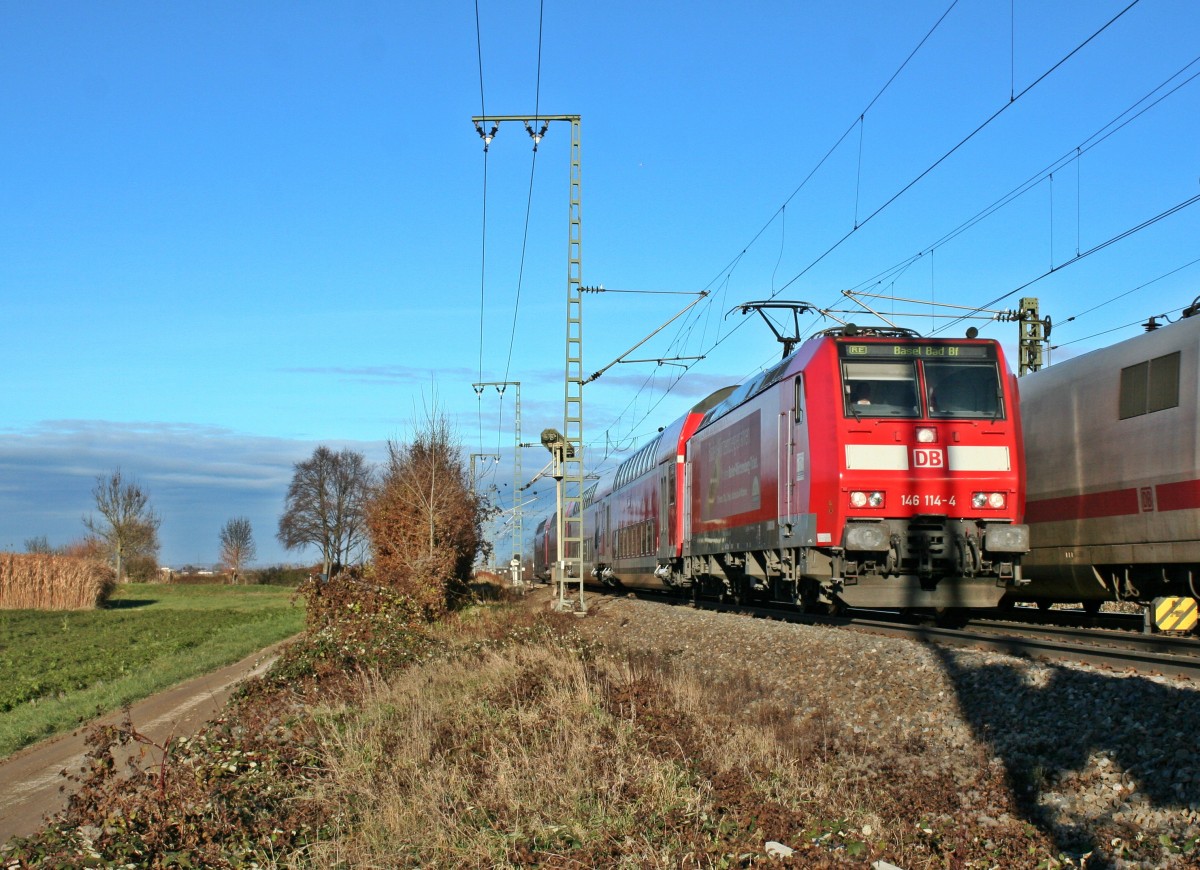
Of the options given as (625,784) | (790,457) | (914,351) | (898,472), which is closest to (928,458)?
(898,472)

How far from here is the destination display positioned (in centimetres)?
1450

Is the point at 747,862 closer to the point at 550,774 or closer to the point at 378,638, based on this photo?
the point at 550,774

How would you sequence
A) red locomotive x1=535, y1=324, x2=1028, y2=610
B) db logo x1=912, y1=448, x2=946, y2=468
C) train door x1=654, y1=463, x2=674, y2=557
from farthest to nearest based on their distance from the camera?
train door x1=654, y1=463, x2=674, y2=557, db logo x1=912, y1=448, x2=946, y2=468, red locomotive x1=535, y1=324, x2=1028, y2=610

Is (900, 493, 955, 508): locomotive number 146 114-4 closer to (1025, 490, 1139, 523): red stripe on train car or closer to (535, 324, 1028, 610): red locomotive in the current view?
(535, 324, 1028, 610): red locomotive

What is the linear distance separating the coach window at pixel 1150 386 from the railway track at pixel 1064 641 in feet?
8.80

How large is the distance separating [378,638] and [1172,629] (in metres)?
10.1

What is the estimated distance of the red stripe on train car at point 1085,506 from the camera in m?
13.6

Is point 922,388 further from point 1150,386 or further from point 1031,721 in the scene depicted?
point 1031,721

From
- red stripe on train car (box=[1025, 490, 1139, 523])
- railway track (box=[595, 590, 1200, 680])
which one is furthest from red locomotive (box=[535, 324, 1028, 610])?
red stripe on train car (box=[1025, 490, 1139, 523])

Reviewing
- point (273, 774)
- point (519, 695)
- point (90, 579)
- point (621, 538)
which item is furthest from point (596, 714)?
point (90, 579)

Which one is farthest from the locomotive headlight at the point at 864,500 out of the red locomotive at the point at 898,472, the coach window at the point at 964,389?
the coach window at the point at 964,389

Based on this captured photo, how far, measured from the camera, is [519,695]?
10.8m

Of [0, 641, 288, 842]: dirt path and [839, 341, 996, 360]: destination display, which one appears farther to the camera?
[839, 341, 996, 360]: destination display

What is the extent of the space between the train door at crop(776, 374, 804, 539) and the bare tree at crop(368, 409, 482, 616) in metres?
10.9
